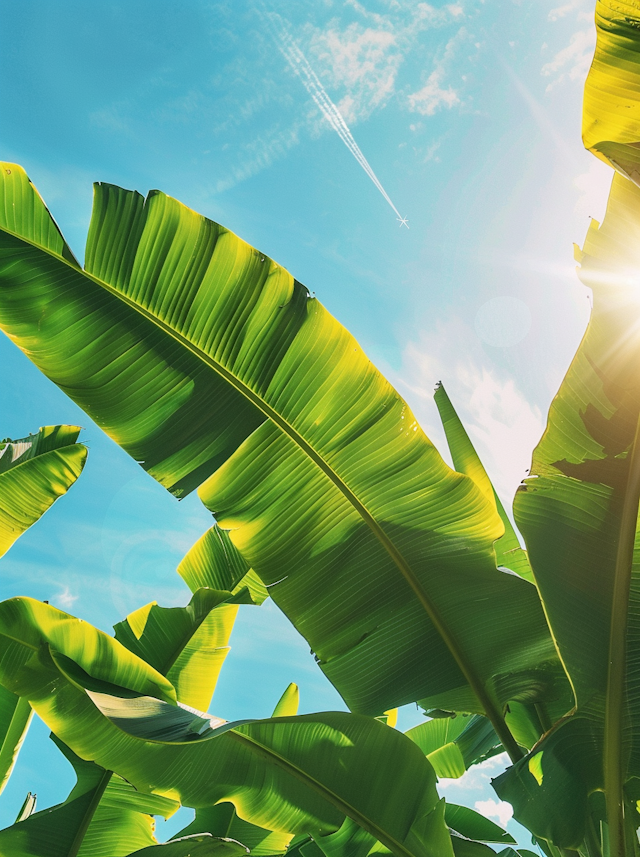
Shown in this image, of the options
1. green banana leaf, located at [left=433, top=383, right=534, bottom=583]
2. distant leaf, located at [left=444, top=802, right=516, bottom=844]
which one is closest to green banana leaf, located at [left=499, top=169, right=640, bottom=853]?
green banana leaf, located at [left=433, top=383, right=534, bottom=583]

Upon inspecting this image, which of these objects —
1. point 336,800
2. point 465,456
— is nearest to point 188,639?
point 336,800

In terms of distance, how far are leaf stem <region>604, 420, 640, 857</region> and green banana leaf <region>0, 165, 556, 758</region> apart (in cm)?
26

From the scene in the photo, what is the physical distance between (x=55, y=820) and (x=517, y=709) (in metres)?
1.68

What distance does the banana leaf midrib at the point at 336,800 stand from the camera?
1.60 m

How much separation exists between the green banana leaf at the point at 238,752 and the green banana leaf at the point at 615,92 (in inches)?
56.8

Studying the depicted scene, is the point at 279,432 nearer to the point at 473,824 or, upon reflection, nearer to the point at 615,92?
the point at 615,92

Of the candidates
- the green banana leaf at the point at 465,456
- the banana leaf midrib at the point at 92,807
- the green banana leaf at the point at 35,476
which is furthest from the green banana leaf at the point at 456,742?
the green banana leaf at the point at 35,476

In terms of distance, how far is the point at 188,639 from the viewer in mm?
2412

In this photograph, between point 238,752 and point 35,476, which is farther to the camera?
point 35,476

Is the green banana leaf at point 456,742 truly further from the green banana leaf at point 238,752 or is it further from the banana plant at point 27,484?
the banana plant at point 27,484

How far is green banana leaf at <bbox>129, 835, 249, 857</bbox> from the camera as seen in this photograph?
5.48 ft

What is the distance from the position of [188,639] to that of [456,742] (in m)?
1.23

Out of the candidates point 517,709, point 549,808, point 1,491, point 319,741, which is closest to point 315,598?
point 319,741

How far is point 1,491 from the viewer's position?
2354 mm
